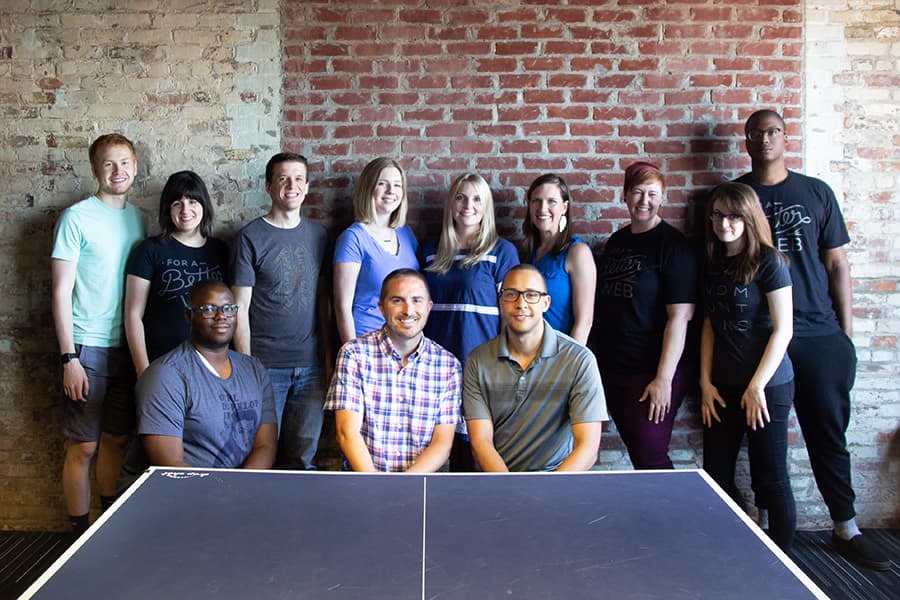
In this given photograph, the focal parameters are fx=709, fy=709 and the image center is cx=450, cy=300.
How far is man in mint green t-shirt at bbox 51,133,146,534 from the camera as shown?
322 cm

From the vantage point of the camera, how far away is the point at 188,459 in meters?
2.55

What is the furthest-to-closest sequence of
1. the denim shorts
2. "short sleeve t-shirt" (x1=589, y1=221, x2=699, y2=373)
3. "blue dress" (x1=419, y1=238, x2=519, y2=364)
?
the denim shorts < "short sleeve t-shirt" (x1=589, y1=221, x2=699, y2=373) < "blue dress" (x1=419, y1=238, x2=519, y2=364)

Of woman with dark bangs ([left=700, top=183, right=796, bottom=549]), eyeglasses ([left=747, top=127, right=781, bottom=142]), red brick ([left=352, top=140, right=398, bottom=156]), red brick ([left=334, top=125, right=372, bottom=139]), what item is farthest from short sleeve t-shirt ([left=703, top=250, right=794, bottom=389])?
red brick ([left=334, top=125, right=372, bottom=139])

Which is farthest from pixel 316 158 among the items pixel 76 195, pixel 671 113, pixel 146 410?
pixel 671 113

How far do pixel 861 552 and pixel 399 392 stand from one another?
2.34 meters

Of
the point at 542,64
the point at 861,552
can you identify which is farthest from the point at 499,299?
the point at 861,552

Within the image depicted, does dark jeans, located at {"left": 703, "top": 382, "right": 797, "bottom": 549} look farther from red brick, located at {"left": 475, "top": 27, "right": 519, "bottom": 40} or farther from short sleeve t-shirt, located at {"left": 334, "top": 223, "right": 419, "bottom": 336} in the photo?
red brick, located at {"left": 475, "top": 27, "right": 519, "bottom": 40}

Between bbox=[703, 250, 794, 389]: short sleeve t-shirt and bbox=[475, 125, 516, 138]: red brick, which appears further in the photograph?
bbox=[475, 125, 516, 138]: red brick

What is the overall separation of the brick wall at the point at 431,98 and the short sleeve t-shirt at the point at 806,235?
0.32 m

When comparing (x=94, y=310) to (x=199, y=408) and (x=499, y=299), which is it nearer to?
(x=199, y=408)

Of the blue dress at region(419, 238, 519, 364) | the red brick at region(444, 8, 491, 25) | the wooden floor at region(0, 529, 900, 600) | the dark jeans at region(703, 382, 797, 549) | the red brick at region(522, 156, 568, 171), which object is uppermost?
the red brick at region(444, 8, 491, 25)

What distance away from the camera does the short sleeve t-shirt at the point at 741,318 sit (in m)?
2.96

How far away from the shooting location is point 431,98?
11.7ft

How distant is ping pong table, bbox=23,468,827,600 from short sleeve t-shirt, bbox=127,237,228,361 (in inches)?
51.3
